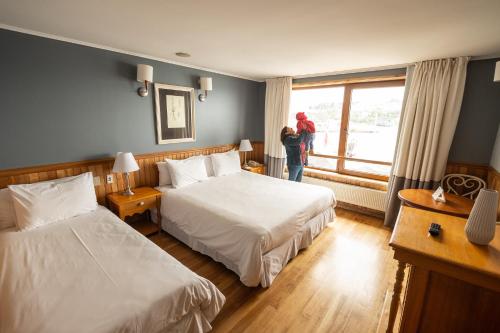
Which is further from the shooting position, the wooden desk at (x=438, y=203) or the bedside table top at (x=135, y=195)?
the bedside table top at (x=135, y=195)

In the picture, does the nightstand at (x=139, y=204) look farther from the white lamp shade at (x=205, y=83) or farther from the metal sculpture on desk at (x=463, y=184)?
the metal sculpture on desk at (x=463, y=184)

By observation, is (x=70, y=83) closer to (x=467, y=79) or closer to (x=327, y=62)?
(x=327, y=62)

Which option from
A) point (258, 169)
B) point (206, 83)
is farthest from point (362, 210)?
point (206, 83)

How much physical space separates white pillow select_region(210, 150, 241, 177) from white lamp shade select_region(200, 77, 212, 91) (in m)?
1.06

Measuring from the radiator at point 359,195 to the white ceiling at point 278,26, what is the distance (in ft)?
6.15

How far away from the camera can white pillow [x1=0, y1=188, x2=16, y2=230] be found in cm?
190

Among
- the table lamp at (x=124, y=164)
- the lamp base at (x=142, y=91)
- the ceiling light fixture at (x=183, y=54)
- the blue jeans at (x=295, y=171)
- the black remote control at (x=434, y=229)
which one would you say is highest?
the ceiling light fixture at (x=183, y=54)

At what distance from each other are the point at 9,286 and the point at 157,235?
62.3 inches

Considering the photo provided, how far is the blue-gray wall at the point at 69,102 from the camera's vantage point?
2037mm

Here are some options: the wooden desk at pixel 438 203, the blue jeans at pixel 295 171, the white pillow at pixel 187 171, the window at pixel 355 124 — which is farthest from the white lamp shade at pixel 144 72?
the wooden desk at pixel 438 203

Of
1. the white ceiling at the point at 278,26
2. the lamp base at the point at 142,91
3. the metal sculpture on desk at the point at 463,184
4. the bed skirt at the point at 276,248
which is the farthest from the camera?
the lamp base at the point at 142,91

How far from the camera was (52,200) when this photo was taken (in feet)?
6.65

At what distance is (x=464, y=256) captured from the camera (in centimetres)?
104

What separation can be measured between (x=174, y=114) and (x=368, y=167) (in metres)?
3.28
